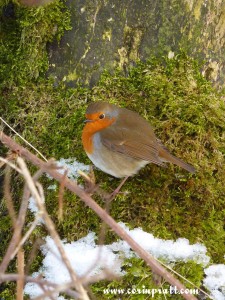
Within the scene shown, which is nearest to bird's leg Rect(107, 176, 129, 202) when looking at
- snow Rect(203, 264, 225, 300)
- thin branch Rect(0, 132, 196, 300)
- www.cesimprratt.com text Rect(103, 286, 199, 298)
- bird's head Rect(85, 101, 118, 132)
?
bird's head Rect(85, 101, 118, 132)

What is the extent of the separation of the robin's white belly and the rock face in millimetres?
545

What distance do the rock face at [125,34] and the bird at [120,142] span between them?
344 mm

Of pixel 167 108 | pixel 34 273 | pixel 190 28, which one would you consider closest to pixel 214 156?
pixel 167 108

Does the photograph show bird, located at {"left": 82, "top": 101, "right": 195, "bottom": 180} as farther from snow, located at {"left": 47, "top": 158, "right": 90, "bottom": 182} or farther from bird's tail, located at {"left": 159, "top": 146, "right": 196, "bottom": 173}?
snow, located at {"left": 47, "top": 158, "right": 90, "bottom": 182}

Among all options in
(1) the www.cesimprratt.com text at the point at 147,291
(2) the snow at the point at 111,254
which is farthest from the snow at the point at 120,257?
(1) the www.cesimprratt.com text at the point at 147,291

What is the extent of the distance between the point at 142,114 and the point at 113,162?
44 cm

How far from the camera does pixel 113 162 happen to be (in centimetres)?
321

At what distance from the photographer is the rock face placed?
3.41 m

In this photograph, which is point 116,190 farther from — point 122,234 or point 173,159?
point 122,234

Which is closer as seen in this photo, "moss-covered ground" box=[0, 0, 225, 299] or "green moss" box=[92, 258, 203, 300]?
"green moss" box=[92, 258, 203, 300]

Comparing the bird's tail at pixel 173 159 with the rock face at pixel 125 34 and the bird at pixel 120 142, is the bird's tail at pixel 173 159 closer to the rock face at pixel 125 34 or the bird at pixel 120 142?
the bird at pixel 120 142

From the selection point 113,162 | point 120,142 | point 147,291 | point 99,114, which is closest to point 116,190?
point 113,162

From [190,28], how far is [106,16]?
609 mm

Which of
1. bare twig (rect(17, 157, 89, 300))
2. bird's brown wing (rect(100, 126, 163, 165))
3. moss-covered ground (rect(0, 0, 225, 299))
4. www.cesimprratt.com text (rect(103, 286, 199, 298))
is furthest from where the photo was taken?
bird's brown wing (rect(100, 126, 163, 165))
